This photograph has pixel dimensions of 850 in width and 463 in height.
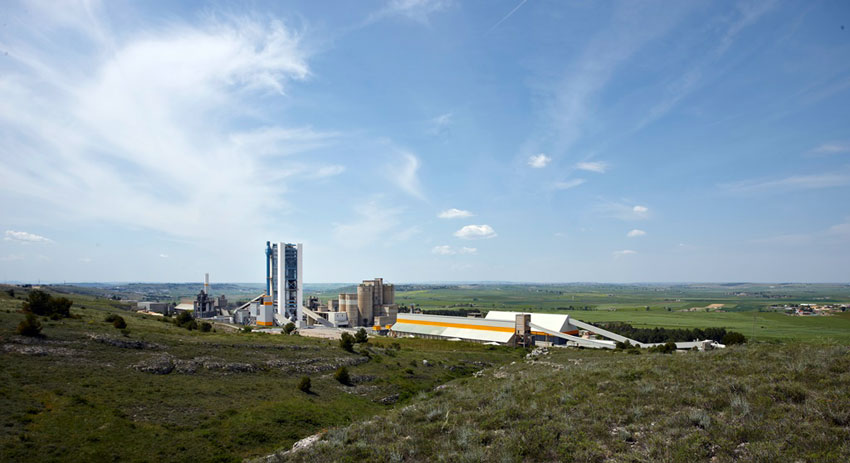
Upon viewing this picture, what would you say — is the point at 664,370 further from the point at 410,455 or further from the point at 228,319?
the point at 228,319

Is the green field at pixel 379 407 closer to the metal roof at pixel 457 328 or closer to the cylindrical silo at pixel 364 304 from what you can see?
the metal roof at pixel 457 328

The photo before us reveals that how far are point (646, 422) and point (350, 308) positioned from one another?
10118 centimetres

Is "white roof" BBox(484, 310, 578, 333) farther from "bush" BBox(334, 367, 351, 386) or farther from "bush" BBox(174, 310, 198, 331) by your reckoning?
"bush" BBox(174, 310, 198, 331)

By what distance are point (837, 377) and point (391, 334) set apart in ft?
277

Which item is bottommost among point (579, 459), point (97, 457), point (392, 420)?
point (97, 457)

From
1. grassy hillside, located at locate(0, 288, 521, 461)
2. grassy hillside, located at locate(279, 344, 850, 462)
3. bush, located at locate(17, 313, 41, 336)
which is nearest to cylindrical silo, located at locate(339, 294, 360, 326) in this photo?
grassy hillside, located at locate(0, 288, 521, 461)

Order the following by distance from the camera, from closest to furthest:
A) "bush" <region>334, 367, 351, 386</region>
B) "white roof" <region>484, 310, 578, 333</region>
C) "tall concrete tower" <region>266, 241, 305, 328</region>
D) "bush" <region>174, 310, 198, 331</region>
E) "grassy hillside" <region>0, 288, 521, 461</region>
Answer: "grassy hillside" <region>0, 288, 521, 461</region>, "bush" <region>334, 367, 351, 386</region>, "bush" <region>174, 310, 198, 331</region>, "white roof" <region>484, 310, 578, 333</region>, "tall concrete tower" <region>266, 241, 305, 328</region>

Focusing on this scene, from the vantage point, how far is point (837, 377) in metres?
15.5

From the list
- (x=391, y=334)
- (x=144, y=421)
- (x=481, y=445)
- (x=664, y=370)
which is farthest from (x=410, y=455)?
(x=391, y=334)

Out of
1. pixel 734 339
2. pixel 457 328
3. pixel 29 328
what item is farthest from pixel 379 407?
pixel 734 339

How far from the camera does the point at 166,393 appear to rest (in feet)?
91.4

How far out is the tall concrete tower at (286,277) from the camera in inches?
3962

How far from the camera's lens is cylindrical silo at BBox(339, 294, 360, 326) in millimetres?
109738

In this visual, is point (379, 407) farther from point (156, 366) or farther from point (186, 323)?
point (186, 323)
